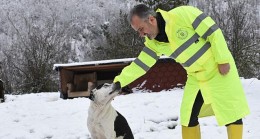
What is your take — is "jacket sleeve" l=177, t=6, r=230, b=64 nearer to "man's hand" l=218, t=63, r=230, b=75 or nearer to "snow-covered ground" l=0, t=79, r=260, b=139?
"man's hand" l=218, t=63, r=230, b=75

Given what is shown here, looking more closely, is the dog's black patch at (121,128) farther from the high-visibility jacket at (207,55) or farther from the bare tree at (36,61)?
the bare tree at (36,61)

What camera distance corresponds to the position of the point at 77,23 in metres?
46.8

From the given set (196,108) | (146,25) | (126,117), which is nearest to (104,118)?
(196,108)

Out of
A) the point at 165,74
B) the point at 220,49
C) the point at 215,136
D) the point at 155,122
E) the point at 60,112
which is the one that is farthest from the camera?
the point at 165,74

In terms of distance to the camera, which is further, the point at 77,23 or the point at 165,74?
the point at 77,23

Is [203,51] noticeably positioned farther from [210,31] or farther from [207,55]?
[210,31]

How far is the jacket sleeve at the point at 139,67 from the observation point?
142 inches

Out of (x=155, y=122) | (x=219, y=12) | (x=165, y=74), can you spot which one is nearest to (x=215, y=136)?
(x=155, y=122)

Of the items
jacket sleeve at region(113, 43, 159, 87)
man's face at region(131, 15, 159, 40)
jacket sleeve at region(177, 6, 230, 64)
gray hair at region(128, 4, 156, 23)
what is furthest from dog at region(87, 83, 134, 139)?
jacket sleeve at region(177, 6, 230, 64)

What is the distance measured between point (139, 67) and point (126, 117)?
11.5 ft

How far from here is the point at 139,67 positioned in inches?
144

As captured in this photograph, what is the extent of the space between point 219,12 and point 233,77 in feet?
78.4

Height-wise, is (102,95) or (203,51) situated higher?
(203,51)

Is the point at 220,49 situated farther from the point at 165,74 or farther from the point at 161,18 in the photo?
the point at 165,74
